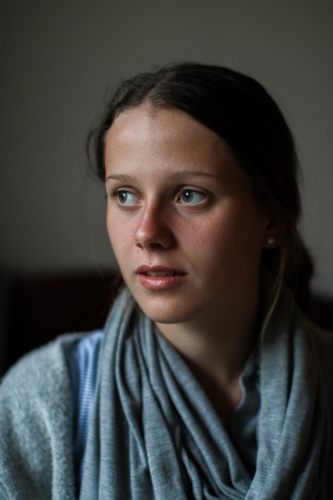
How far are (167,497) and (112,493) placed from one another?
9 cm

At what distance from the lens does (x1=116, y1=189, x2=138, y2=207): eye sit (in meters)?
0.89

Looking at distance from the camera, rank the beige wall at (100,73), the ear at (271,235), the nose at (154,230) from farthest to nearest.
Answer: the beige wall at (100,73), the ear at (271,235), the nose at (154,230)

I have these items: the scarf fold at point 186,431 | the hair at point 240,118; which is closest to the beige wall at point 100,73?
the hair at point 240,118

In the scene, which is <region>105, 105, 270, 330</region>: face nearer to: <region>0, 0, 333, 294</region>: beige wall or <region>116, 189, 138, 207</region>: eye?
<region>116, 189, 138, 207</region>: eye

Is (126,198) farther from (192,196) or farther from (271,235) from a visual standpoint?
(271,235)

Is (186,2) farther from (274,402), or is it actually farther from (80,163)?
(274,402)

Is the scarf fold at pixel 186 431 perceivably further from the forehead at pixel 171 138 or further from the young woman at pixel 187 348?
the forehead at pixel 171 138

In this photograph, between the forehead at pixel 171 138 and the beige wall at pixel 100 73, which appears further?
the beige wall at pixel 100 73

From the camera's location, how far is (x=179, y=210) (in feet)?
2.75

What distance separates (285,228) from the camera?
99 cm

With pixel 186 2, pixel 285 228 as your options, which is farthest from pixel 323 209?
pixel 186 2

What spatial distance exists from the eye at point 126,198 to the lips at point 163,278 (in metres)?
0.12

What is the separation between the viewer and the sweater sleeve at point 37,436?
87 centimetres

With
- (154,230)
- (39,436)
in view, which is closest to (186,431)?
(39,436)
